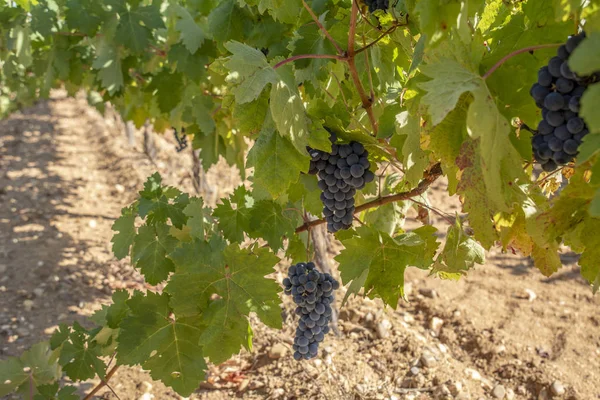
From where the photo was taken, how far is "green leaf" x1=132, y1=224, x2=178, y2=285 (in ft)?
8.07

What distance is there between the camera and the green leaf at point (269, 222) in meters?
2.47

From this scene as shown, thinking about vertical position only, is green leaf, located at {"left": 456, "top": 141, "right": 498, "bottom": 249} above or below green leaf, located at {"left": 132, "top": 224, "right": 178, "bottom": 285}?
above

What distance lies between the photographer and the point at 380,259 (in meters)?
2.07

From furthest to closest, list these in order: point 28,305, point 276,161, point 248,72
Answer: point 28,305
point 276,161
point 248,72

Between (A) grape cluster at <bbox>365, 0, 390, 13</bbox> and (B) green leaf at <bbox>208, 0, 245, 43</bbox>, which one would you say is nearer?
(A) grape cluster at <bbox>365, 0, 390, 13</bbox>

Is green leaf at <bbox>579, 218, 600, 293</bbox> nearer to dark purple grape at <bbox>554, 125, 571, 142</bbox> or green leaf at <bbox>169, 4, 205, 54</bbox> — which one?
dark purple grape at <bbox>554, 125, 571, 142</bbox>

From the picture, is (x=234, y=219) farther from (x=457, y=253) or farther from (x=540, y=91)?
(x=540, y=91)

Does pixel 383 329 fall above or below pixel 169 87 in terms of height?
below

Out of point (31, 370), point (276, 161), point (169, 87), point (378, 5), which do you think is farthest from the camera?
point (169, 87)

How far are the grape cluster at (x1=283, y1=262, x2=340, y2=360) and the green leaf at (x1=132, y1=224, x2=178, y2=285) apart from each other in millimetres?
545

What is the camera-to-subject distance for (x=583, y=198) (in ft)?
4.84

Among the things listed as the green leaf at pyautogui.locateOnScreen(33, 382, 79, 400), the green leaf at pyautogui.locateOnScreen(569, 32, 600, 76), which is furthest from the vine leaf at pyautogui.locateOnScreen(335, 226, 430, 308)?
the green leaf at pyautogui.locateOnScreen(33, 382, 79, 400)

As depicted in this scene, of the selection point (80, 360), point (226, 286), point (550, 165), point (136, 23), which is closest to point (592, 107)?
point (550, 165)

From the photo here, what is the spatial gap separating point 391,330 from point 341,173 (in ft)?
8.25
